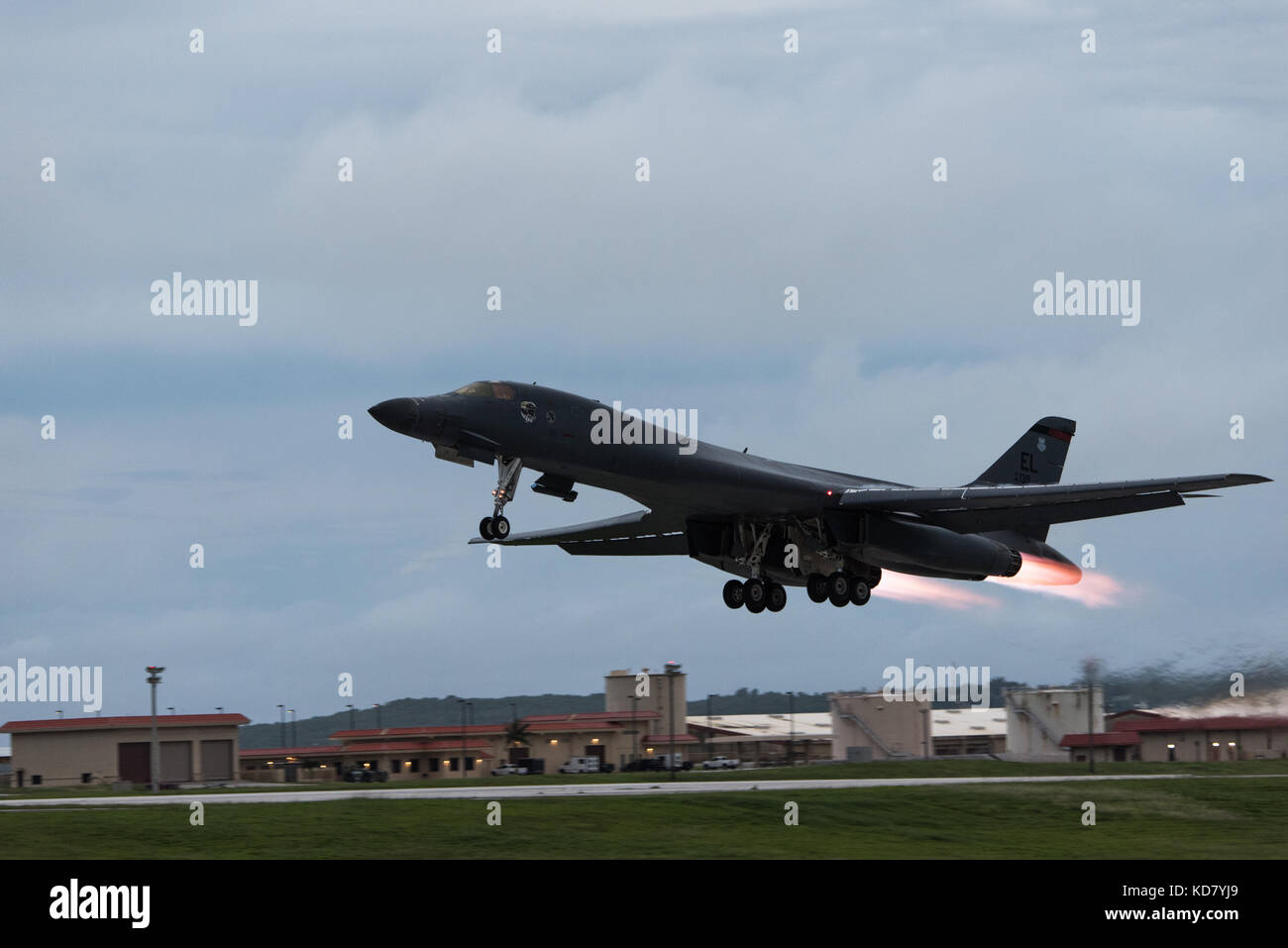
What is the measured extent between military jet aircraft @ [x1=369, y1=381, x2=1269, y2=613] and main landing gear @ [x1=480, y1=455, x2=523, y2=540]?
0.11 ft

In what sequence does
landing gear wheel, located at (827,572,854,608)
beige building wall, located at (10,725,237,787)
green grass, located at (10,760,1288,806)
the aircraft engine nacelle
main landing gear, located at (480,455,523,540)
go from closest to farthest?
1. main landing gear, located at (480,455,523,540)
2. the aircraft engine nacelle
3. landing gear wheel, located at (827,572,854,608)
4. green grass, located at (10,760,1288,806)
5. beige building wall, located at (10,725,237,787)

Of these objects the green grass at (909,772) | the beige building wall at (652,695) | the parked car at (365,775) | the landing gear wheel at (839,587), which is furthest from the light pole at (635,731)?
the landing gear wheel at (839,587)

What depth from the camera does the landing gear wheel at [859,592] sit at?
40438 mm

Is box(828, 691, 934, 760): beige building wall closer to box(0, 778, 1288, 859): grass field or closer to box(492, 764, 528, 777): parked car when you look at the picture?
box(492, 764, 528, 777): parked car

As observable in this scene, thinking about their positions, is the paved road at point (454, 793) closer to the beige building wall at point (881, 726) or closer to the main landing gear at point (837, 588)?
the main landing gear at point (837, 588)

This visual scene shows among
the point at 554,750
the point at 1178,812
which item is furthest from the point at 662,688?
the point at 1178,812

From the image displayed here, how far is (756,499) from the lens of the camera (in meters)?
37.4

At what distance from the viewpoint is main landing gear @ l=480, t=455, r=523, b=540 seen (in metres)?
30.0

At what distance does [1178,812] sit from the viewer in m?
44.0

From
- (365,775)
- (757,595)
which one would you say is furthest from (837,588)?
(365,775)

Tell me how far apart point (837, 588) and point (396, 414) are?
593 inches

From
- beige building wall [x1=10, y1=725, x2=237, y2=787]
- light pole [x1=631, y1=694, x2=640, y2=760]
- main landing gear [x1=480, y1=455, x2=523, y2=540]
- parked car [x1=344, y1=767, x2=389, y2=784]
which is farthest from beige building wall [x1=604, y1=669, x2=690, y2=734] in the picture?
main landing gear [x1=480, y1=455, x2=523, y2=540]
